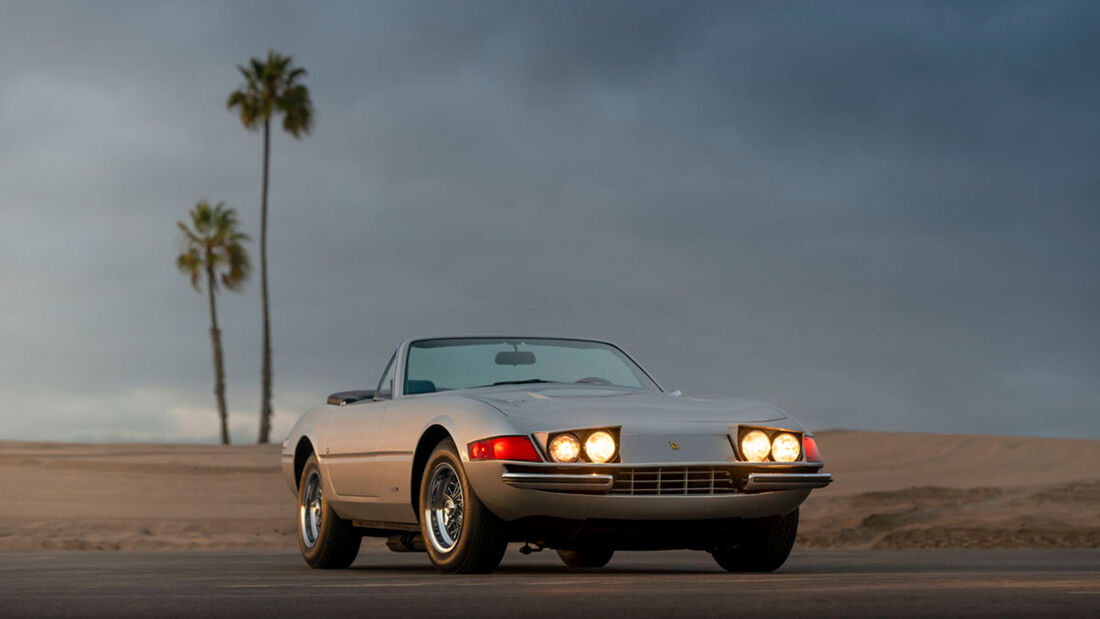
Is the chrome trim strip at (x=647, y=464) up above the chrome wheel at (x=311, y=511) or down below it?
above

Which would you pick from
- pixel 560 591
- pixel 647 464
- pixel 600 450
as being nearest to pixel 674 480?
pixel 647 464

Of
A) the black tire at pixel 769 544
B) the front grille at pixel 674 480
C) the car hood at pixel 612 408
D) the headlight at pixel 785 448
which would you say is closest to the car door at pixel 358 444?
the car hood at pixel 612 408

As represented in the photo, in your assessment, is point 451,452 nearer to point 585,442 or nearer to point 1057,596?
point 585,442

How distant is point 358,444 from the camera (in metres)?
10.5

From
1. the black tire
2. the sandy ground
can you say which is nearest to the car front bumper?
the black tire

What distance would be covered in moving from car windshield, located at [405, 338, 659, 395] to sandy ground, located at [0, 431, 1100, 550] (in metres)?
7.28

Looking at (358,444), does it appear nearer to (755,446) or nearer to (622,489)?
(622,489)

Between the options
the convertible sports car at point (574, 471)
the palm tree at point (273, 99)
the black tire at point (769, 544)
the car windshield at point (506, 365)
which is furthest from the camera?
the palm tree at point (273, 99)

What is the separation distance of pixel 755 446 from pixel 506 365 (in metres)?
2.25

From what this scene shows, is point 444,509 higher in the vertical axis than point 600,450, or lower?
lower

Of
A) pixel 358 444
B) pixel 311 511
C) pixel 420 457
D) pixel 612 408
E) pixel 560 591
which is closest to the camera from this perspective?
pixel 560 591

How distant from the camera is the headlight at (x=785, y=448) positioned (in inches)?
359

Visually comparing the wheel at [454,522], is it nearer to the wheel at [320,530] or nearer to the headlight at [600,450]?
the headlight at [600,450]

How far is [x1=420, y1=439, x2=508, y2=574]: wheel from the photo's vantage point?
8867mm
